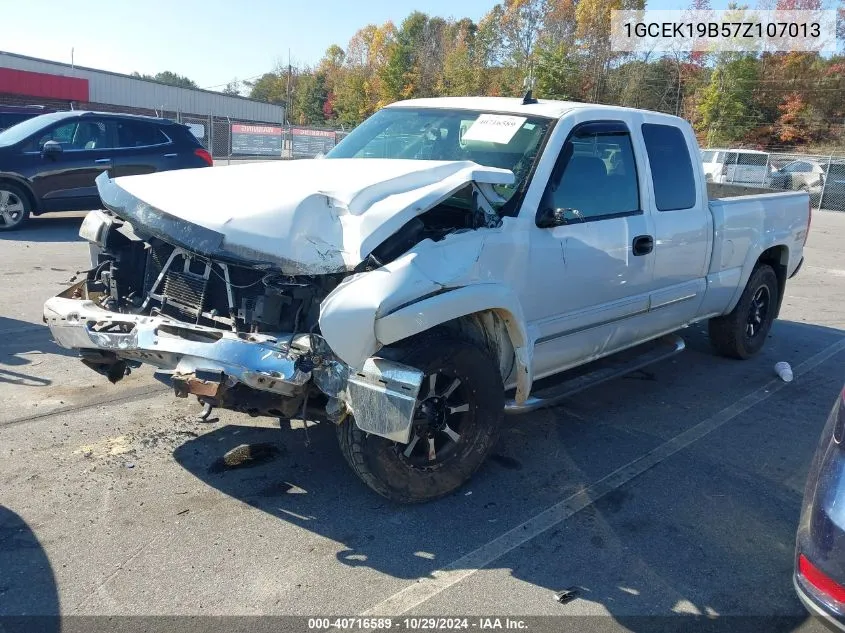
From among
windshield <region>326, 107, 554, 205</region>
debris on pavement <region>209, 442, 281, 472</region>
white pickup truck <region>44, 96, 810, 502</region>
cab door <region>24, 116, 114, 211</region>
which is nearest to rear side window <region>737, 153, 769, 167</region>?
cab door <region>24, 116, 114, 211</region>

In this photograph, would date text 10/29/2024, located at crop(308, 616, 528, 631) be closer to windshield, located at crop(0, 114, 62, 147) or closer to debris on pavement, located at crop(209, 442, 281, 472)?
debris on pavement, located at crop(209, 442, 281, 472)

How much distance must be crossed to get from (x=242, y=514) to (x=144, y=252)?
5.17 ft

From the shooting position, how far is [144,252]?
4.03m

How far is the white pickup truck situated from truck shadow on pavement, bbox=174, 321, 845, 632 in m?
0.32

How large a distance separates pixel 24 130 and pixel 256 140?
21973mm

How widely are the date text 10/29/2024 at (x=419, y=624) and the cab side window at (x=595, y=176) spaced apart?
Answer: 227cm

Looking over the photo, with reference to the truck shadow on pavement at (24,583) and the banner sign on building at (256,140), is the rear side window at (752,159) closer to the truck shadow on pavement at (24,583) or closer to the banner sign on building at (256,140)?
the banner sign on building at (256,140)

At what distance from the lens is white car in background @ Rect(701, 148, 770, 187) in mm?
26786

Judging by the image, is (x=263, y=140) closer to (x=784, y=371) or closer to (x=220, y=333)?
(x=784, y=371)

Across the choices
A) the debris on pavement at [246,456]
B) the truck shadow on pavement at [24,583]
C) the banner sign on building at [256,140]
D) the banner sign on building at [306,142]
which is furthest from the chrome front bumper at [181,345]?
the banner sign on building at [306,142]

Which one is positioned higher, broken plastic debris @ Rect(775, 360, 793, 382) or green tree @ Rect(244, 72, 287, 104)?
green tree @ Rect(244, 72, 287, 104)

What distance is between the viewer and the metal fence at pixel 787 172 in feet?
85.4

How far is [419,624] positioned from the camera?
2.78 meters

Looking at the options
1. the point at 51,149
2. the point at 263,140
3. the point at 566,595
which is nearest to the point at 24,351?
the point at 566,595
